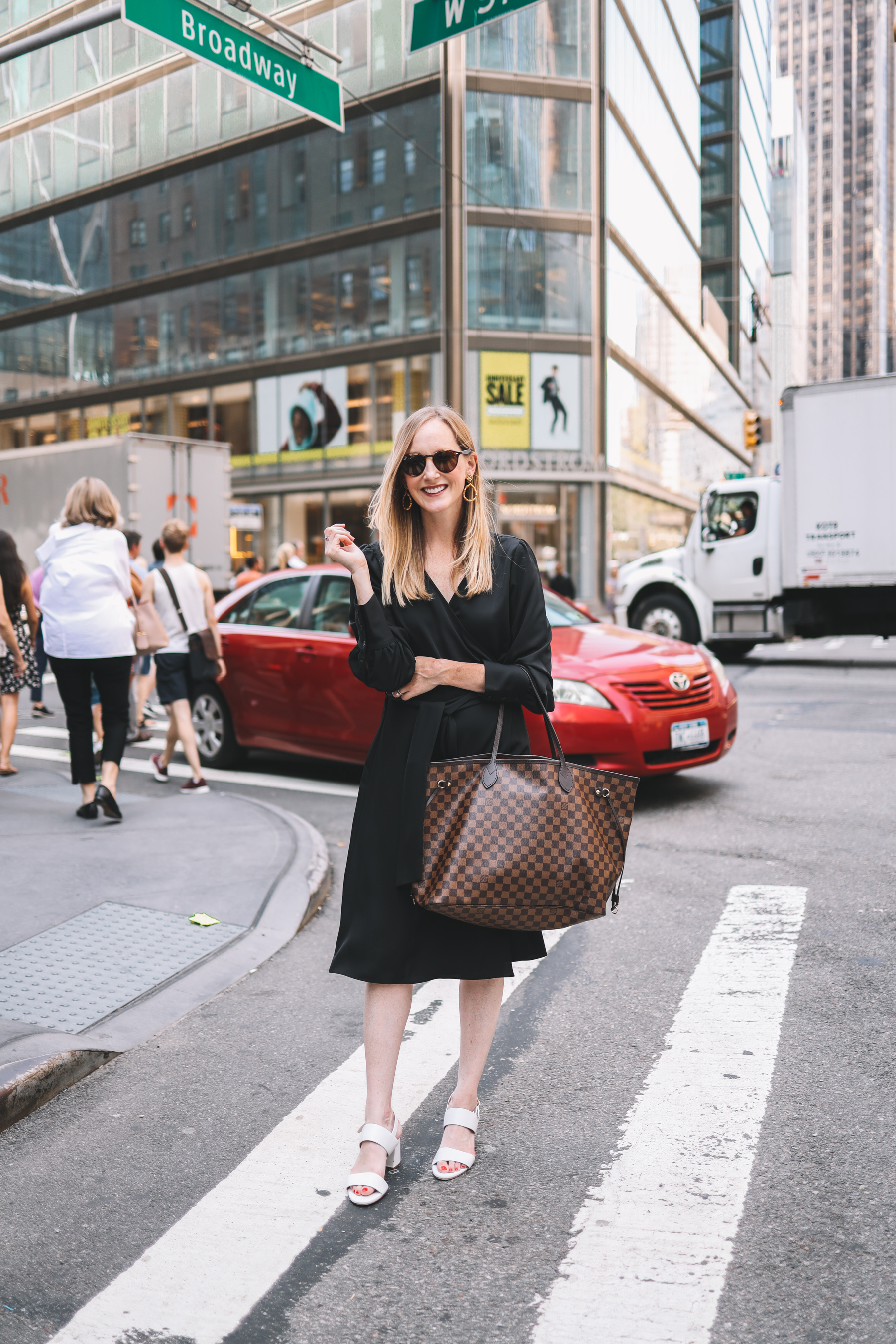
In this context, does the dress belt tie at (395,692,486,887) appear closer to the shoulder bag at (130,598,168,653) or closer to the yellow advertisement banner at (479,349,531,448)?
the shoulder bag at (130,598,168,653)

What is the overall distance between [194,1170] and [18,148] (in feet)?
145

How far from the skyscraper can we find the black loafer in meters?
158

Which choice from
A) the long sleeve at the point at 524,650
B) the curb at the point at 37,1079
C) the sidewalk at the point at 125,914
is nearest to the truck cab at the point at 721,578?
the sidewalk at the point at 125,914

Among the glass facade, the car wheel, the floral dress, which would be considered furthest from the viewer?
the glass facade

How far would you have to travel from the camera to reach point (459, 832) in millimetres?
2732

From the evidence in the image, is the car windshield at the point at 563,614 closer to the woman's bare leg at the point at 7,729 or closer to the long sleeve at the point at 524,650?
the woman's bare leg at the point at 7,729

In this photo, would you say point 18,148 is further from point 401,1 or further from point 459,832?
point 459,832

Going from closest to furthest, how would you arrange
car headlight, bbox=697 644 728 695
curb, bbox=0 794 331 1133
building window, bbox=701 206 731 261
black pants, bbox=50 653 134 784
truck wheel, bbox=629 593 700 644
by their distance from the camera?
curb, bbox=0 794 331 1133 → black pants, bbox=50 653 134 784 → car headlight, bbox=697 644 728 695 → truck wheel, bbox=629 593 700 644 → building window, bbox=701 206 731 261

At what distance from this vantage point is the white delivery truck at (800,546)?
16.5 meters

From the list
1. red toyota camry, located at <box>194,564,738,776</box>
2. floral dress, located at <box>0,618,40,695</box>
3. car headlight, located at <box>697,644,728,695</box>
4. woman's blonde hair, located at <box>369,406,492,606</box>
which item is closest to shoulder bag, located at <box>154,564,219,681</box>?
red toyota camry, located at <box>194,564,738,776</box>

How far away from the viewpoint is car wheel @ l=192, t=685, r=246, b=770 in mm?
9125

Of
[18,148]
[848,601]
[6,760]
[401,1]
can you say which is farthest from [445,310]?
[6,760]

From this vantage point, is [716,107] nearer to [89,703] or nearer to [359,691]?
[359,691]

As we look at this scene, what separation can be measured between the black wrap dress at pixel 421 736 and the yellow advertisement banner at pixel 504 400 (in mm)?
28079
